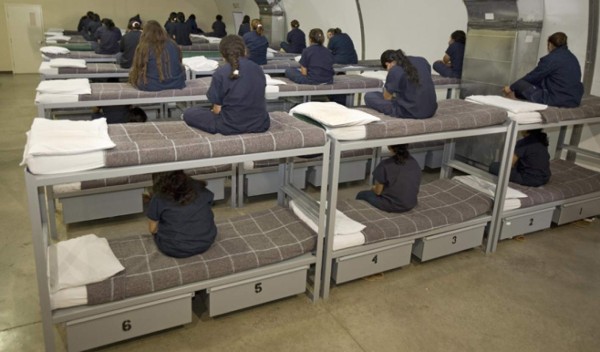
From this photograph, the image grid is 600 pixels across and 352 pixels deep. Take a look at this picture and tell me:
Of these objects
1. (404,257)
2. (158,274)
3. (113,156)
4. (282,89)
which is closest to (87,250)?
(158,274)

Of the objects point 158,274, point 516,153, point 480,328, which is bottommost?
point 480,328

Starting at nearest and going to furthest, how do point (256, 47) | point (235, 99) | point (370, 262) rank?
1. point (235, 99)
2. point (370, 262)
3. point (256, 47)

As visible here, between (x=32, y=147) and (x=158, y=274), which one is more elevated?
(x=32, y=147)

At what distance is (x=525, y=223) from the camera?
495 cm

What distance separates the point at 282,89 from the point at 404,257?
3299mm

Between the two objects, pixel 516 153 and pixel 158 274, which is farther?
pixel 516 153

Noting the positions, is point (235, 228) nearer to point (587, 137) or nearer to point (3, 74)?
point (587, 137)

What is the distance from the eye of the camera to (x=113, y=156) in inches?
108

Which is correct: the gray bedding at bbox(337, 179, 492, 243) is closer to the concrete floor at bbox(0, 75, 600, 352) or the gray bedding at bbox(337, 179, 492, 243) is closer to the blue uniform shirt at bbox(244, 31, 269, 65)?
the concrete floor at bbox(0, 75, 600, 352)

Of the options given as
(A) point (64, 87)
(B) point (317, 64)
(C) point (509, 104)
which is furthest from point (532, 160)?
(A) point (64, 87)

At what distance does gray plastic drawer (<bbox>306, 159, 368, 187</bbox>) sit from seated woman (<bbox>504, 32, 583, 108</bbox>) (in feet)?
6.52

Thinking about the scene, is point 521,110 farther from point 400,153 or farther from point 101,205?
point 101,205

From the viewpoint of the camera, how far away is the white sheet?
357 centimetres

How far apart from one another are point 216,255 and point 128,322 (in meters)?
0.72
